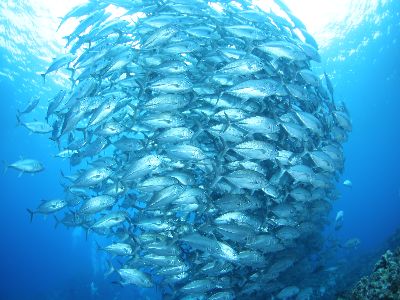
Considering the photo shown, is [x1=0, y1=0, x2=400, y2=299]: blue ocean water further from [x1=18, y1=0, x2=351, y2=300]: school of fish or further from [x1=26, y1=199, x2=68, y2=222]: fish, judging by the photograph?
[x1=26, y1=199, x2=68, y2=222]: fish

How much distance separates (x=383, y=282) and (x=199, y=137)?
15.3 feet

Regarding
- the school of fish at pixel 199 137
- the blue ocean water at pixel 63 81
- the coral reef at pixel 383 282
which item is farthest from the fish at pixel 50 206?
the coral reef at pixel 383 282

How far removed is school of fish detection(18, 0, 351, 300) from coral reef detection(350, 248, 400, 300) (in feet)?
9.94

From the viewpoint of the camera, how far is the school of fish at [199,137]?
6395 mm

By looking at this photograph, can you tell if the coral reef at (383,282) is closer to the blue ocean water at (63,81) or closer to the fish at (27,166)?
the blue ocean water at (63,81)

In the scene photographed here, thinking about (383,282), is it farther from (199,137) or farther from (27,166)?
(27,166)

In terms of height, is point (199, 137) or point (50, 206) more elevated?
point (50, 206)

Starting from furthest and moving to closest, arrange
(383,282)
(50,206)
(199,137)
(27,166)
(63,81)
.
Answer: (63,81) < (27,166) < (50,206) < (199,137) < (383,282)

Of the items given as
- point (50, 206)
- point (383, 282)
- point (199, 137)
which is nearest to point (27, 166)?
point (50, 206)

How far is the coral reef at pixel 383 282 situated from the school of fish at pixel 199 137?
3.03 metres

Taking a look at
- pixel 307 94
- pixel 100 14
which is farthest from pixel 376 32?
pixel 100 14

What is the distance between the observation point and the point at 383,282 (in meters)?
3.50

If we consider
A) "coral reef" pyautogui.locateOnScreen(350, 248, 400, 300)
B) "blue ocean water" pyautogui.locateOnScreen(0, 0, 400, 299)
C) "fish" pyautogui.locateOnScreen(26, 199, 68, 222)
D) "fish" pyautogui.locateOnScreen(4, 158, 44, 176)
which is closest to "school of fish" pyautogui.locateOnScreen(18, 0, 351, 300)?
"fish" pyautogui.locateOnScreen(26, 199, 68, 222)

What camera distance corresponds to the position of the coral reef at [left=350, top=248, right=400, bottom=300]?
3412 millimetres
